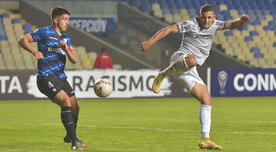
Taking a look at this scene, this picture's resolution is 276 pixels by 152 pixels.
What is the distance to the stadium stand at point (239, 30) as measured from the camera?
3155 centimetres

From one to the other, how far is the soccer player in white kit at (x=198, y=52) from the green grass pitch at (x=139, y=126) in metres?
0.55

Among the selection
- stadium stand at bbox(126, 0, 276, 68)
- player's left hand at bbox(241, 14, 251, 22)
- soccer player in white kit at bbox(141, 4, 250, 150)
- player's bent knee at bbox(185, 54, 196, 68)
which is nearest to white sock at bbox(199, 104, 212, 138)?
soccer player in white kit at bbox(141, 4, 250, 150)

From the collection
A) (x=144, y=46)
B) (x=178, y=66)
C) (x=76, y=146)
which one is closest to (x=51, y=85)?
(x=76, y=146)

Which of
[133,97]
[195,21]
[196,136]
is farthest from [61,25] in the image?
[133,97]

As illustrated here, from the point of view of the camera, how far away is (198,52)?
35.3ft

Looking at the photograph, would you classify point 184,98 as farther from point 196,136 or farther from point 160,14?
point 196,136

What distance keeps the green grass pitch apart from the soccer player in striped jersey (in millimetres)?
455

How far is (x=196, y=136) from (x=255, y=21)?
22.1 meters

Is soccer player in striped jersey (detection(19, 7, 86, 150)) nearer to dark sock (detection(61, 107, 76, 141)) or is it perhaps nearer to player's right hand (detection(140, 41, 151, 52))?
dark sock (detection(61, 107, 76, 141))

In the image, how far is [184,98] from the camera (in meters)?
25.9

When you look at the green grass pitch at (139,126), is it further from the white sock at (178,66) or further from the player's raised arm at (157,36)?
the player's raised arm at (157,36)

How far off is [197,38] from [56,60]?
197 centimetres

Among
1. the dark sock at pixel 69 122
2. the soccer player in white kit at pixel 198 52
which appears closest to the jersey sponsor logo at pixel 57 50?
the dark sock at pixel 69 122

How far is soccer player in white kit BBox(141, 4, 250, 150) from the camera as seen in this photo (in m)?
10.3
